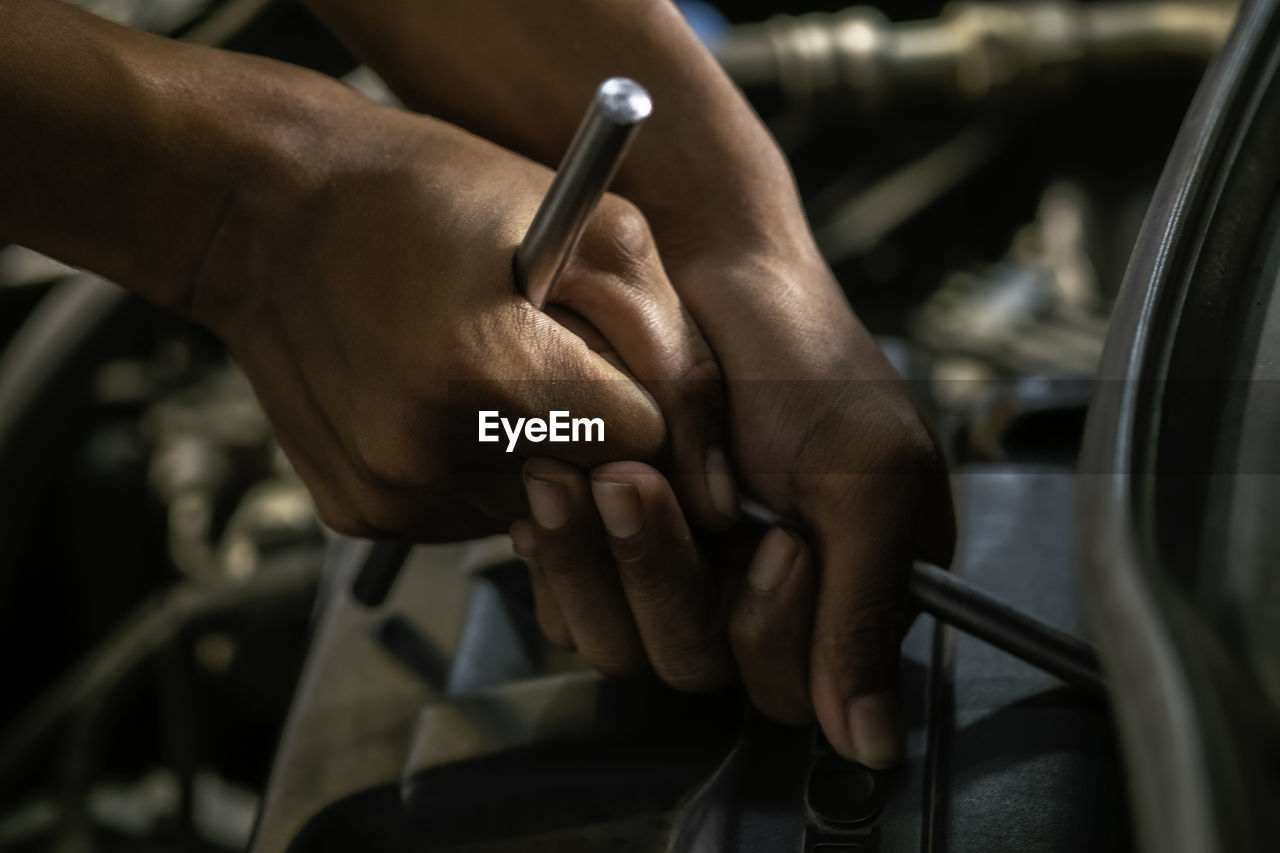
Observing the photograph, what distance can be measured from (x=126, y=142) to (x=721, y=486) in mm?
261

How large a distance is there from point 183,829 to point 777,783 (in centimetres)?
48

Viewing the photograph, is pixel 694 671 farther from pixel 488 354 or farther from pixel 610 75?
pixel 610 75

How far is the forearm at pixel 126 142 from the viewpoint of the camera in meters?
0.43

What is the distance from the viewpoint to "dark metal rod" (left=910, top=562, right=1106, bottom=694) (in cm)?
44

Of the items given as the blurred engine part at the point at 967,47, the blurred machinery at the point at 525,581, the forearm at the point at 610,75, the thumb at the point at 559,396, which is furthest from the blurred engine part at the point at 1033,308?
the thumb at the point at 559,396

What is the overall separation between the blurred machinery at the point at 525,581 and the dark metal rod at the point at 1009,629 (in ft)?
0.10

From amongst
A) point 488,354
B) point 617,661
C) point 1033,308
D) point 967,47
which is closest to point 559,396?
point 488,354

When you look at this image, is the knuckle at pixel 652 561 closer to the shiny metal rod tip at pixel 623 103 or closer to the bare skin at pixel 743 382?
the bare skin at pixel 743 382

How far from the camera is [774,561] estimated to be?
45 centimetres

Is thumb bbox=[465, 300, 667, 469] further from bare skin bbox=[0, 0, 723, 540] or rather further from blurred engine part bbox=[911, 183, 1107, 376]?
blurred engine part bbox=[911, 183, 1107, 376]

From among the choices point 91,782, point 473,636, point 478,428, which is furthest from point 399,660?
point 91,782

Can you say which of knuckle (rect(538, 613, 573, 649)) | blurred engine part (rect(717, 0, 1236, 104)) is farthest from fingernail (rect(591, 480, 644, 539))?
blurred engine part (rect(717, 0, 1236, 104))

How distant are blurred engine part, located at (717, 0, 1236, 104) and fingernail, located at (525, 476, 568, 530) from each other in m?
0.60

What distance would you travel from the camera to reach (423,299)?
423 mm
